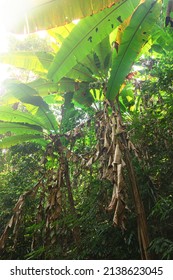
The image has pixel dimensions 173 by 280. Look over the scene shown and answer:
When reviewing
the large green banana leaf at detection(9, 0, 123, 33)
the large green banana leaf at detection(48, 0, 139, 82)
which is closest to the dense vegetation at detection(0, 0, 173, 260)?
the large green banana leaf at detection(48, 0, 139, 82)

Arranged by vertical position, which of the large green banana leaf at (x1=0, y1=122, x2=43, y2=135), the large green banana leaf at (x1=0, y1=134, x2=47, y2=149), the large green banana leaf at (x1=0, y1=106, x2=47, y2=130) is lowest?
the large green banana leaf at (x1=0, y1=134, x2=47, y2=149)

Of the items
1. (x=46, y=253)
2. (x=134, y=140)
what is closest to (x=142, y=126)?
(x=134, y=140)

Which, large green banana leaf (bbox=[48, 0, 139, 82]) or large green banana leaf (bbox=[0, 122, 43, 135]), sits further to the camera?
large green banana leaf (bbox=[0, 122, 43, 135])

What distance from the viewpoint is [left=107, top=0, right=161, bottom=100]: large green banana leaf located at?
2543 mm

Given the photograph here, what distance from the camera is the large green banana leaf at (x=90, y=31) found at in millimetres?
2531

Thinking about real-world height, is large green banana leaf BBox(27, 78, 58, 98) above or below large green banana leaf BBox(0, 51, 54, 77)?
below

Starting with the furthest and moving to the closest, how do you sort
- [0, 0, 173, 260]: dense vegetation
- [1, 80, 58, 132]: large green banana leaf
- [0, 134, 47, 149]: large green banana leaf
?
[0, 134, 47, 149]: large green banana leaf → [1, 80, 58, 132]: large green banana leaf → [0, 0, 173, 260]: dense vegetation

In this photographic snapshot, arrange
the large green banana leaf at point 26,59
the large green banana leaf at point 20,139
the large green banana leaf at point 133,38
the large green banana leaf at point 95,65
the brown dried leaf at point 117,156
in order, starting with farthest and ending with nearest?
the large green banana leaf at point 20,139 < the large green banana leaf at point 26,59 < the large green banana leaf at point 95,65 < the large green banana leaf at point 133,38 < the brown dried leaf at point 117,156

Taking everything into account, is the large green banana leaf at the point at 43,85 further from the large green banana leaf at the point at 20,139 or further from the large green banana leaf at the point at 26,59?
the large green banana leaf at the point at 20,139

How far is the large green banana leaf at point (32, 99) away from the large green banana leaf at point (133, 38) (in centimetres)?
123

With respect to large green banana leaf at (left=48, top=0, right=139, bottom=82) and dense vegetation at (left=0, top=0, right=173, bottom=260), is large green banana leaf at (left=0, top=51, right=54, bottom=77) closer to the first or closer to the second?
dense vegetation at (left=0, top=0, right=173, bottom=260)

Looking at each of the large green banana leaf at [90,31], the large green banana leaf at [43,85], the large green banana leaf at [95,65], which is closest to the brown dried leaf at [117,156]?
the large green banana leaf at [90,31]

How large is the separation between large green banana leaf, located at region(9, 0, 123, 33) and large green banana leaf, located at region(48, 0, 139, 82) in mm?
269
